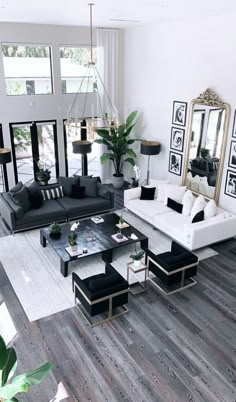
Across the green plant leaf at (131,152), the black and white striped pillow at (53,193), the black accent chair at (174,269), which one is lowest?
the black accent chair at (174,269)

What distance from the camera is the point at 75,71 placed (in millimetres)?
11414

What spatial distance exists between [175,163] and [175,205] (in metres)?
1.57

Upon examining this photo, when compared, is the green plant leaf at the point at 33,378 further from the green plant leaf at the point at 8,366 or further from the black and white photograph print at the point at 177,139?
the black and white photograph print at the point at 177,139

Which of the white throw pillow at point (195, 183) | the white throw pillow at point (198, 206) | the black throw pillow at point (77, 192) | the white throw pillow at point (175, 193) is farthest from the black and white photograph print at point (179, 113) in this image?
the black throw pillow at point (77, 192)

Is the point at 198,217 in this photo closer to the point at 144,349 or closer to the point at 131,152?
the point at 144,349

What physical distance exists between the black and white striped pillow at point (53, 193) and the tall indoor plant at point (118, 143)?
7.46ft

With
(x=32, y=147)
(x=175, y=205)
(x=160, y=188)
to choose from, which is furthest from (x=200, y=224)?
(x=32, y=147)

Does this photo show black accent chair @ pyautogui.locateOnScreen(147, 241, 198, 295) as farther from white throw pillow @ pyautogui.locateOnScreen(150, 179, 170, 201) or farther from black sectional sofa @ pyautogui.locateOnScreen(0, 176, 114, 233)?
black sectional sofa @ pyautogui.locateOnScreen(0, 176, 114, 233)

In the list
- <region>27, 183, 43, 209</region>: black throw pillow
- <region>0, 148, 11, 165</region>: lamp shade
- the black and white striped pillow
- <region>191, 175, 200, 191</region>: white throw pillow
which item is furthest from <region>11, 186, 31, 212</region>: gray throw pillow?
<region>191, 175, 200, 191</region>: white throw pillow

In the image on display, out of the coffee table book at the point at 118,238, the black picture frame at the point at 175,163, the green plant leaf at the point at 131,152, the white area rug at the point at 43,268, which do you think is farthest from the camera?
the green plant leaf at the point at 131,152

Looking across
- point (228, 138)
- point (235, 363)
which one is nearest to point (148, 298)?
point (235, 363)

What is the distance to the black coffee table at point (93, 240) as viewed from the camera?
23.9 feet

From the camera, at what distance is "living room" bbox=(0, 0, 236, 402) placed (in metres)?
5.13

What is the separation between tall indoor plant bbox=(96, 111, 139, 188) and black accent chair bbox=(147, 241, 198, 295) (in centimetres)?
513
